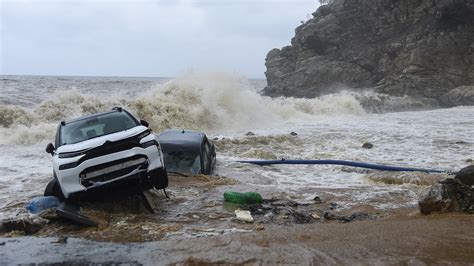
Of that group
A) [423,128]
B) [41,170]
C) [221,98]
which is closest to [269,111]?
[221,98]

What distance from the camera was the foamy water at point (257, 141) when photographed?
9.55 m

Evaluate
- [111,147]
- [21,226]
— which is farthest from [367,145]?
[21,226]

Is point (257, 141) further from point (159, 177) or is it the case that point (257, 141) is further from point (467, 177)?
point (467, 177)

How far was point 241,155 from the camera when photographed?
48.2ft

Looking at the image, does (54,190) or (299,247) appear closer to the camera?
(299,247)

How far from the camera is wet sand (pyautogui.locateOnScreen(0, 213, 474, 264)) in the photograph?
4758 millimetres

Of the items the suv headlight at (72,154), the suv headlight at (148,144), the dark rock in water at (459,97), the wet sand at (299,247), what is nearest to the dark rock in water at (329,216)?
the wet sand at (299,247)

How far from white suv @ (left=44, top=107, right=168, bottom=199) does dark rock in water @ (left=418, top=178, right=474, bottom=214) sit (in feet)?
12.7

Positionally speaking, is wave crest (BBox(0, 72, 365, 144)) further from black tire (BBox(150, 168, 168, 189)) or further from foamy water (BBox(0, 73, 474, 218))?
black tire (BBox(150, 168, 168, 189))

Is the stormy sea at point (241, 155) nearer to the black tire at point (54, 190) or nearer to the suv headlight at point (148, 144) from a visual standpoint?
the black tire at point (54, 190)

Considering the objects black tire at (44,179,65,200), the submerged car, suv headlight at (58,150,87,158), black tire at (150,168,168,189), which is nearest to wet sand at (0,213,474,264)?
suv headlight at (58,150,87,158)

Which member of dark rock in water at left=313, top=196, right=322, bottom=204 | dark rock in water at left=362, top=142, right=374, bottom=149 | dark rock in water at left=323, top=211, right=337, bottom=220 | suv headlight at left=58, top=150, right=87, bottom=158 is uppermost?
suv headlight at left=58, top=150, right=87, bottom=158

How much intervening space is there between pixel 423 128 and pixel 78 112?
51.4 feet

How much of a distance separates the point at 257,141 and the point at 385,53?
32318 mm
